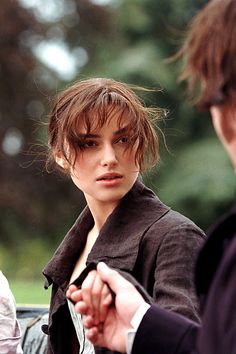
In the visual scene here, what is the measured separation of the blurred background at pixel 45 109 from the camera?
17172 millimetres

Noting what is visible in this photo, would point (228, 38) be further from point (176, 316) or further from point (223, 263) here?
point (176, 316)

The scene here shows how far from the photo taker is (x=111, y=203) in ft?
7.57

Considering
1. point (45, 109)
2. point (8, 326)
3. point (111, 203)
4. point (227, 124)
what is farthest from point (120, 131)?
point (45, 109)

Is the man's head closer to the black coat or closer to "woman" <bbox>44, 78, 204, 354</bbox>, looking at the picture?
the black coat

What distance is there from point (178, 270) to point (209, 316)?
737mm

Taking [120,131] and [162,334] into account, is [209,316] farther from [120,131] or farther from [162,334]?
[120,131]

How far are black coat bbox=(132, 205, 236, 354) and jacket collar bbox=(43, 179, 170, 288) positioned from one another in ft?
2.00

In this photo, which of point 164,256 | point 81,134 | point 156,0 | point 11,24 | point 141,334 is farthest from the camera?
point 156,0

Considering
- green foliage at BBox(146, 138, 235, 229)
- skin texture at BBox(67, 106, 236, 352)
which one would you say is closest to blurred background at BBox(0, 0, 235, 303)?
green foliage at BBox(146, 138, 235, 229)

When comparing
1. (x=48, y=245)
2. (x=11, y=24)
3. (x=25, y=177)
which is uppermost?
(x=11, y=24)

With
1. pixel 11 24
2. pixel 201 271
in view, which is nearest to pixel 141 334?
pixel 201 271

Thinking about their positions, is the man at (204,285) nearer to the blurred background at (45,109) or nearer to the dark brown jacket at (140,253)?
the dark brown jacket at (140,253)

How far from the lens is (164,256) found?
2.06m

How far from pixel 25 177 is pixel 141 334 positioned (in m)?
15.6
